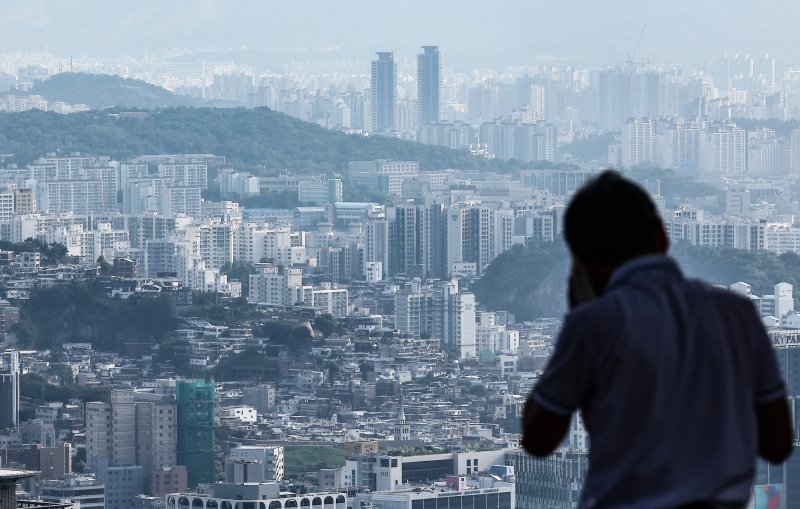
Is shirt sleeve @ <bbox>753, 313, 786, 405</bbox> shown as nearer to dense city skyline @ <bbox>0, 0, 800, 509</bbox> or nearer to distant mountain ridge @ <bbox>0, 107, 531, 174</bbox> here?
dense city skyline @ <bbox>0, 0, 800, 509</bbox>

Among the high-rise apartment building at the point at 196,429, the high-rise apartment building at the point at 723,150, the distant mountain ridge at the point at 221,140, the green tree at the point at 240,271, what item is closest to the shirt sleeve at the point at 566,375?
the high-rise apartment building at the point at 196,429

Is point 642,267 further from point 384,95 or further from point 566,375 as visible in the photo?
point 384,95

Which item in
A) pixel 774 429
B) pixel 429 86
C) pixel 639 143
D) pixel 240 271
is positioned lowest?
pixel 240 271

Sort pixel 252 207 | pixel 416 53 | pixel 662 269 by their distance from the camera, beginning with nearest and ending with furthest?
pixel 662 269
pixel 252 207
pixel 416 53

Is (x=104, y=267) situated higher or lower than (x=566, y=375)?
lower

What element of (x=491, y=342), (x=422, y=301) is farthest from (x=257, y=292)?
(x=491, y=342)

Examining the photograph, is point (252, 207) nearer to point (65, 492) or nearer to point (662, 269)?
point (65, 492)

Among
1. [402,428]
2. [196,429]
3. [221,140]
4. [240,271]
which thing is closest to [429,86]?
[221,140]

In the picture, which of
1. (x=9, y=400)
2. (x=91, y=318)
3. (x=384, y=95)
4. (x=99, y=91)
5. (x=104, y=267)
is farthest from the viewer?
(x=99, y=91)
